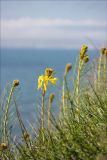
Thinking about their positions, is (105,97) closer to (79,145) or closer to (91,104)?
(91,104)

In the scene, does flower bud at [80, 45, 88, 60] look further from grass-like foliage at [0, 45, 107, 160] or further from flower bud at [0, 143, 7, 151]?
flower bud at [0, 143, 7, 151]

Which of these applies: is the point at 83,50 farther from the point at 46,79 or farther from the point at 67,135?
the point at 67,135

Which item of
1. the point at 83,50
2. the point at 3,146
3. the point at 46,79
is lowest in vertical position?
the point at 3,146

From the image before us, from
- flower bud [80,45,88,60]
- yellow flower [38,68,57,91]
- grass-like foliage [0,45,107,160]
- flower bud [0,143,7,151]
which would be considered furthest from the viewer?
flower bud [80,45,88,60]

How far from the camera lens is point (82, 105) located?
3.87 m

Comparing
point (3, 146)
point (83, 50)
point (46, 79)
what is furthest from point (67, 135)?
point (83, 50)

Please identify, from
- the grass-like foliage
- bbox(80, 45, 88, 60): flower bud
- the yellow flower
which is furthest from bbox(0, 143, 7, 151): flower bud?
bbox(80, 45, 88, 60): flower bud

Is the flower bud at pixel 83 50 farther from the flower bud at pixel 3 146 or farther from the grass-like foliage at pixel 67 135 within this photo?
→ the flower bud at pixel 3 146

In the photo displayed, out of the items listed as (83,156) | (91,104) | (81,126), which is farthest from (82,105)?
(83,156)

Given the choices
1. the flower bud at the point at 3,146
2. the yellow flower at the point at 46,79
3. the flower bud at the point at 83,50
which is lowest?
the flower bud at the point at 3,146

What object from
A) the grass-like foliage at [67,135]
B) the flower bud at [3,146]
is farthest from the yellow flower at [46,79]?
the flower bud at [3,146]

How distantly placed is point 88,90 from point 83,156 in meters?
1.75

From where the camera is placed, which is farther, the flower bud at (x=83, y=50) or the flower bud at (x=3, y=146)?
the flower bud at (x=83, y=50)

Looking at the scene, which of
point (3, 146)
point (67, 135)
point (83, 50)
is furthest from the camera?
point (83, 50)
